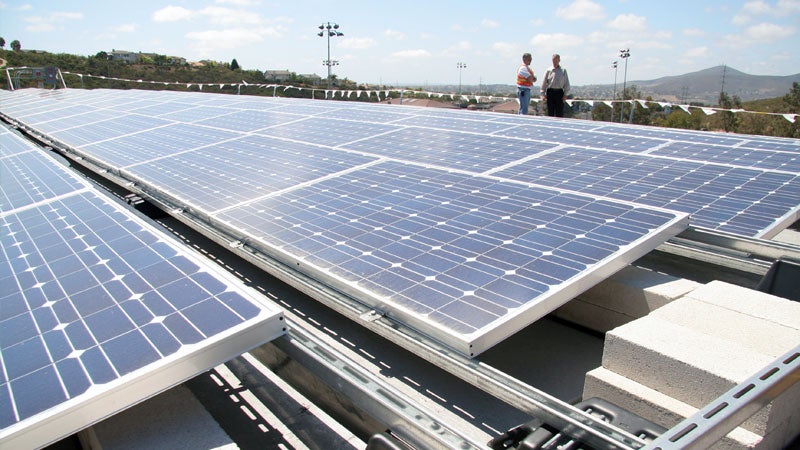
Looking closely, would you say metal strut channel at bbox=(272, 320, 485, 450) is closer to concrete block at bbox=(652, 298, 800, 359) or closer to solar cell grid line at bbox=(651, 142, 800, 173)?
concrete block at bbox=(652, 298, 800, 359)

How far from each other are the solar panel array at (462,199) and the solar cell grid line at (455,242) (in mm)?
22

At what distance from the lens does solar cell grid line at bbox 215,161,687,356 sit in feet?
15.5

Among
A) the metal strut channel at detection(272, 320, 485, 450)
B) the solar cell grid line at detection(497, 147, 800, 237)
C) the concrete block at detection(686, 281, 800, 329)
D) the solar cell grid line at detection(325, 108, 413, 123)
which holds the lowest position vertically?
the metal strut channel at detection(272, 320, 485, 450)

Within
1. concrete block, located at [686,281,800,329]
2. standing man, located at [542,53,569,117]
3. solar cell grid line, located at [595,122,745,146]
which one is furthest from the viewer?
standing man, located at [542,53,569,117]

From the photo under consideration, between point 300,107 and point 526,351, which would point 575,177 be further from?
point 300,107

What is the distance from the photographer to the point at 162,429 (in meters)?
3.88

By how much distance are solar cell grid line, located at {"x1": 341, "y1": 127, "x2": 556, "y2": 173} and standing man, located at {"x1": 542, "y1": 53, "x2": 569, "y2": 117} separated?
653 cm

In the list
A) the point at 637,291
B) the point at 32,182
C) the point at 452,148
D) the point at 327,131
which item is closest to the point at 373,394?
the point at 637,291

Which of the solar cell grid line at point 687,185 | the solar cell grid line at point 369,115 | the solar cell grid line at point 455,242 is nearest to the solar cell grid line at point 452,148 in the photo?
the solar cell grid line at point 687,185

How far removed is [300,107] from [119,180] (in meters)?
10.0

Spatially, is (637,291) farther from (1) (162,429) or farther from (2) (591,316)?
(1) (162,429)

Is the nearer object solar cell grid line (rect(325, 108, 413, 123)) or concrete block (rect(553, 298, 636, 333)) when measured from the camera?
concrete block (rect(553, 298, 636, 333))

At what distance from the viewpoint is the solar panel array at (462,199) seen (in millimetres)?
5074

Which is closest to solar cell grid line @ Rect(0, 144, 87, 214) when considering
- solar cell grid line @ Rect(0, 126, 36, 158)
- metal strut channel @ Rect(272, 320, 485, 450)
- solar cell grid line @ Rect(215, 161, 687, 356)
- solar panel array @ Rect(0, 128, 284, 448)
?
solar cell grid line @ Rect(0, 126, 36, 158)
